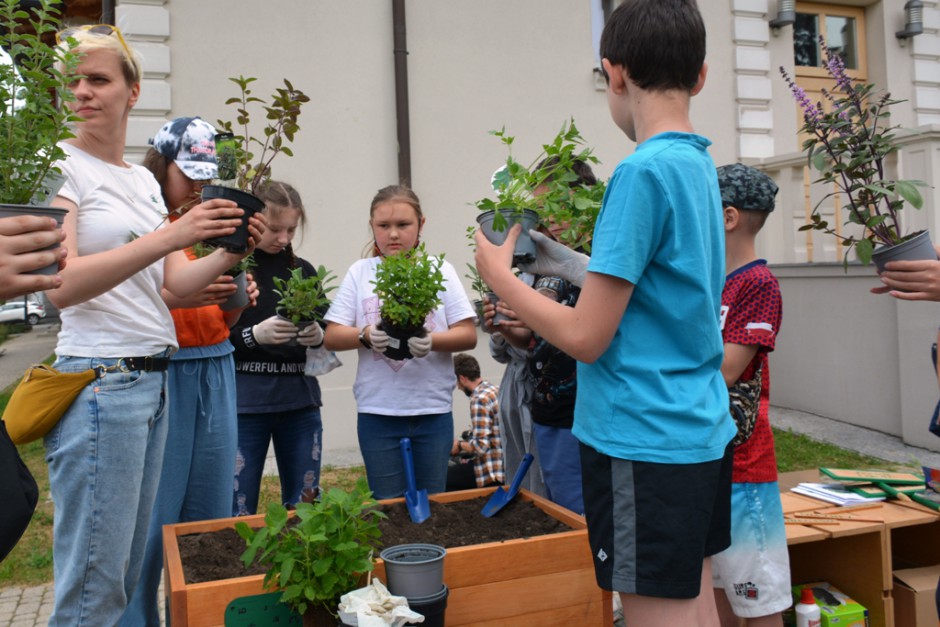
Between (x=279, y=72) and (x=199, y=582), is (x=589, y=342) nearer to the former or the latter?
(x=199, y=582)

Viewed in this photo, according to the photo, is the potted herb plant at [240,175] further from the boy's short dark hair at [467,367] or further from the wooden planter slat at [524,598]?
the boy's short dark hair at [467,367]

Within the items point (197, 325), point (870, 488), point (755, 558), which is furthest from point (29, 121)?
point (870, 488)

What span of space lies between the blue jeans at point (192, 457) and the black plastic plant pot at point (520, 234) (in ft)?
4.21

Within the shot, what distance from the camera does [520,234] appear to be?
1985 mm

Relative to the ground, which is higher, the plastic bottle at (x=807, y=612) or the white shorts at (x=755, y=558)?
the white shorts at (x=755, y=558)

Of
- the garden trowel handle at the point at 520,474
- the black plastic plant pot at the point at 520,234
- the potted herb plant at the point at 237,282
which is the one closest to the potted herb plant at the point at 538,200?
the black plastic plant pot at the point at 520,234

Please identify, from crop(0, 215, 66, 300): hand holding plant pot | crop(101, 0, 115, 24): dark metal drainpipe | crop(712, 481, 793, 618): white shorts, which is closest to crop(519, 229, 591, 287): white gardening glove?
crop(712, 481, 793, 618): white shorts

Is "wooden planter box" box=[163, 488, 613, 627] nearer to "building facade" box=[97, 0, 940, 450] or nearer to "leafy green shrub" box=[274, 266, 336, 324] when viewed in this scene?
"leafy green shrub" box=[274, 266, 336, 324]

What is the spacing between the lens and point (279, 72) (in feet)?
20.9

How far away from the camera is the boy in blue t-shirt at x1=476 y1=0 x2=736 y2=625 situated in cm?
148

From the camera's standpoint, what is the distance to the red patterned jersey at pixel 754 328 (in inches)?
91.4

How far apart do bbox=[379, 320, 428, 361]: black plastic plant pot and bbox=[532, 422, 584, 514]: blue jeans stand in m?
0.65

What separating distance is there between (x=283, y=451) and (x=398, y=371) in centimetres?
73

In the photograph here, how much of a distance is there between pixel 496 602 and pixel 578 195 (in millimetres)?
1313
